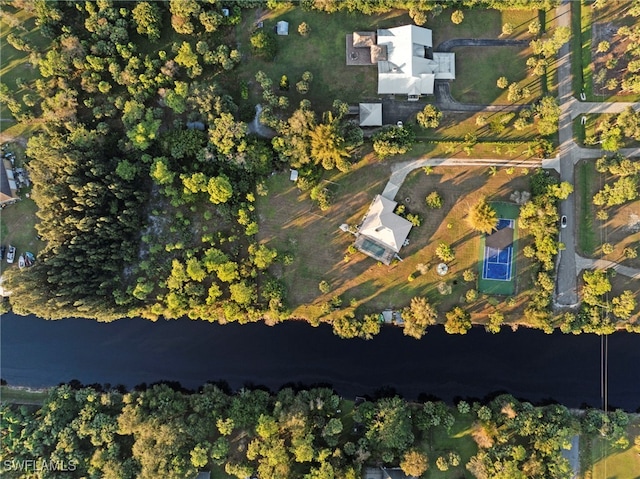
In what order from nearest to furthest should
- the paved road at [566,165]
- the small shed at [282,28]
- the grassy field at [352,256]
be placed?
1. the grassy field at [352,256]
2. the paved road at [566,165]
3. the small shed at [282,28]


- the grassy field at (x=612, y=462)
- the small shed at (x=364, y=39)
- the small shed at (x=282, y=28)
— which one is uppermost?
the small shed at (x=282, y=28)

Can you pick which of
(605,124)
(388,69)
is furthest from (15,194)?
(605,124)

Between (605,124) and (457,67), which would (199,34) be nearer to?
(457,67)

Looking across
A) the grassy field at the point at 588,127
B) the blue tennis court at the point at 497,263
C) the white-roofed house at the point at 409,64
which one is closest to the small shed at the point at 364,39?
the white-roofed house at the point at 409,64

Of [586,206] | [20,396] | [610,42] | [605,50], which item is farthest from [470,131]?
[20,396]

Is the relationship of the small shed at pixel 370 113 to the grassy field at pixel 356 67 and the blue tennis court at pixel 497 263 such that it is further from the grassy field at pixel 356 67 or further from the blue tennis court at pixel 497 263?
the blue tennis court at pixel 497 263

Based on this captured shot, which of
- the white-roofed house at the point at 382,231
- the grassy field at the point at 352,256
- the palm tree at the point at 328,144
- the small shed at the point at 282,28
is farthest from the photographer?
the small shed at the point at 282,28

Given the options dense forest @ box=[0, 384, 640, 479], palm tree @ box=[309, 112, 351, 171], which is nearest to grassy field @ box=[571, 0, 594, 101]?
palm tree @ box=[309, 112, 351, 171]
